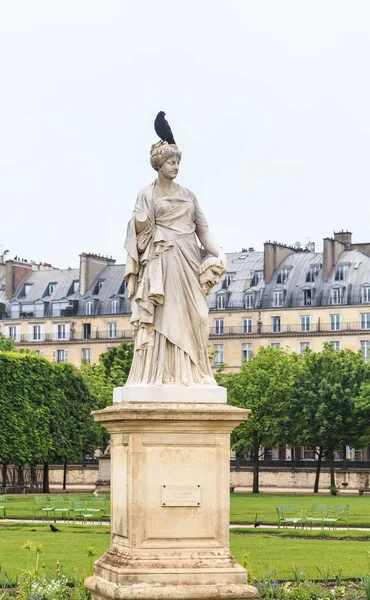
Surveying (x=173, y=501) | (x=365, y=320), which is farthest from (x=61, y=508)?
(x=365, y=320)

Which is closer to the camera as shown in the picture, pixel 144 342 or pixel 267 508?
pixel 144 342

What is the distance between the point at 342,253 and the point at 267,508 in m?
58.7

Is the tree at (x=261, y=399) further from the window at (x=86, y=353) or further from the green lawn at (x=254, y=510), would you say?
the window at (x=86, y=353)

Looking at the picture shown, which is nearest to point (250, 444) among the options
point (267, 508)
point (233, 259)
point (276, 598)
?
point (267, 508)

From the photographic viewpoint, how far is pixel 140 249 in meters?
15.1

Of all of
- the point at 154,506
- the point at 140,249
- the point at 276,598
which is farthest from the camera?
the point at 276,598

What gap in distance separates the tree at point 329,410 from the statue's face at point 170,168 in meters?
59.1

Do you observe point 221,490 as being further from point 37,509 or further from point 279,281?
point 279,281

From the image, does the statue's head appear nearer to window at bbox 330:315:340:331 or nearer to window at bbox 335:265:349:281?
window at bbox 335:265:349:281

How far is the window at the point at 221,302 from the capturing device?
359 ft

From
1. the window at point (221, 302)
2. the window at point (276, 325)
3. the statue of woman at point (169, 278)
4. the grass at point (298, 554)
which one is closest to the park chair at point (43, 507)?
the grass at point (298, 554)

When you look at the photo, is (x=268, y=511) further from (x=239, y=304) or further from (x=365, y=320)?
(x=239, y=304)

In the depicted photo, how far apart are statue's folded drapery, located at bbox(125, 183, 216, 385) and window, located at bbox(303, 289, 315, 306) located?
8957 centimetres

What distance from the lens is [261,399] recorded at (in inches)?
2894
